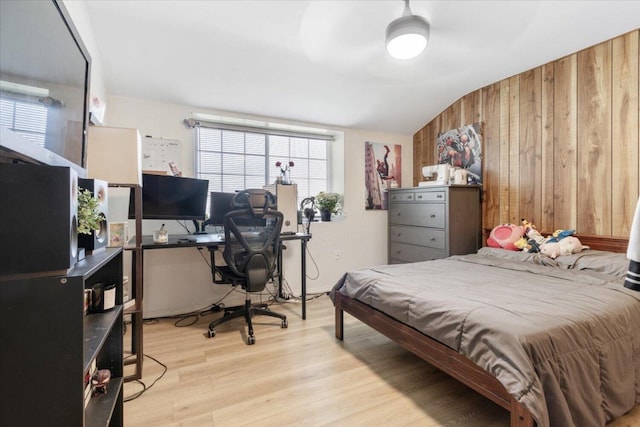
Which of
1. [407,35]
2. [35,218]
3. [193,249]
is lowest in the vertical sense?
[193,249]

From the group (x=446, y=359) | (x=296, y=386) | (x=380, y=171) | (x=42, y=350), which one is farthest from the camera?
(x=380, y=171)

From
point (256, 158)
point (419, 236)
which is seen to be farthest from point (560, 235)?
point (256, 158)

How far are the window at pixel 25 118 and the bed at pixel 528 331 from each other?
1767 millimetres

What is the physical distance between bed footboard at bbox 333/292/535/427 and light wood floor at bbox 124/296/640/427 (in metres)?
0.26

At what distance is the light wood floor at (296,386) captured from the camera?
151 centimetres

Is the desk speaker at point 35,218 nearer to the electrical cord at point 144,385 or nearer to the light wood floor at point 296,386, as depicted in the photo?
the light wood floor at point 296,386

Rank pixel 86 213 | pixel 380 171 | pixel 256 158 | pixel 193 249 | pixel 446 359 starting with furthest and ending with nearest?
pixel 380 171 < pixel 256 158 < pixel 193 249 < pixel 446 359 < pixel 86 213

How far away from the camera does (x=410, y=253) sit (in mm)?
3721

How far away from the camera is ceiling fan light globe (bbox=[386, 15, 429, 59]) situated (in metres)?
1.84

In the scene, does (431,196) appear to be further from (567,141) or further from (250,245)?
(250,245)

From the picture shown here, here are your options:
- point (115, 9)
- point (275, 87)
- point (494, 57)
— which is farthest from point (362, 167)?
point (115, 9)

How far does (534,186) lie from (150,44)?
3.70 meters

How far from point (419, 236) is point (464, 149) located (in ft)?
3.94

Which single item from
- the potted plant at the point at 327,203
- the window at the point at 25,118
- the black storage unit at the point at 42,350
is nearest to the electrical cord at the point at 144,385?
the black storage unit at the point at 42,350
